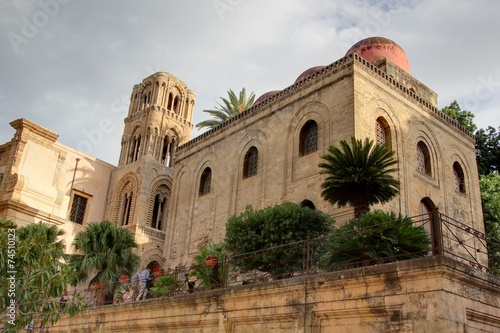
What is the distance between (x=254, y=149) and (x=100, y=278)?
7.44m

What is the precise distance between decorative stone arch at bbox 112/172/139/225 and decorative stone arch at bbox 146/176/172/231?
38.7 inches

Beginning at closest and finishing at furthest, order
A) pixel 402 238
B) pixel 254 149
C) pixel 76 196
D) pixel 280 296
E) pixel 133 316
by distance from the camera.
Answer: pixel 280 296
pixel 402 238
pixel 133 316
pixel 254 149
pixel 76 196

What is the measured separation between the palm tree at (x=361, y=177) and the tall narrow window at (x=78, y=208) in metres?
18.0

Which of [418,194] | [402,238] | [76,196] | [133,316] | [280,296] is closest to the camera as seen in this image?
[280,296]

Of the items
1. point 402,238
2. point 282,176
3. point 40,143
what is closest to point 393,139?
point 282,176

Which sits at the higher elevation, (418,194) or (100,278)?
(418,194)

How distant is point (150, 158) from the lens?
93.3 feet

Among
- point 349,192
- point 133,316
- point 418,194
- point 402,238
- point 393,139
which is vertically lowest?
point 133,316

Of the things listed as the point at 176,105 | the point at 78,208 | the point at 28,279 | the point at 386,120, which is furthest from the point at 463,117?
the point at 28,279

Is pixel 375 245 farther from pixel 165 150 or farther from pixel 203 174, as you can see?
pixel 165 150

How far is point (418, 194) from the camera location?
16.8 meters

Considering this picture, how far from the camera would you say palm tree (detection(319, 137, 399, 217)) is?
40.9ft

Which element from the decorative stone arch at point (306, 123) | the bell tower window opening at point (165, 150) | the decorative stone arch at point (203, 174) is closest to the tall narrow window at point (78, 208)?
the bell tower window opening at point (165, 150)

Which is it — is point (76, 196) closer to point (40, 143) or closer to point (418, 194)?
point (40, 143)
